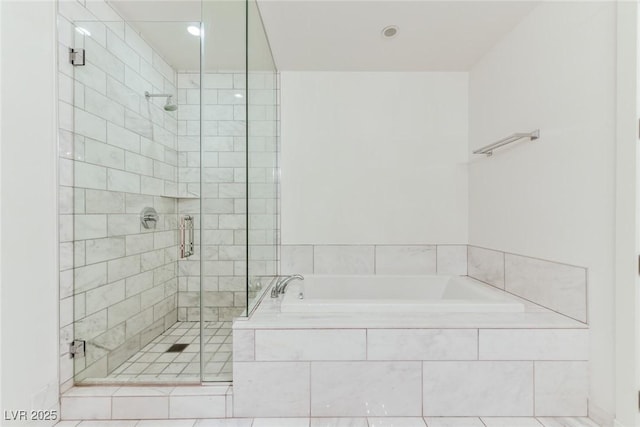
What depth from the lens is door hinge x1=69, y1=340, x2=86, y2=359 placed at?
5.20 feet

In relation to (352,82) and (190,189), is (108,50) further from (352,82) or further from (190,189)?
(352,82)

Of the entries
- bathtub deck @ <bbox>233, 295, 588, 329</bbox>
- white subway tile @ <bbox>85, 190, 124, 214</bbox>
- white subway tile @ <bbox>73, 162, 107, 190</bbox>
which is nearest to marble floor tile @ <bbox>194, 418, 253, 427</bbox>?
bathtub deck @ <bbox>233, 295, 588, 329</bbox>

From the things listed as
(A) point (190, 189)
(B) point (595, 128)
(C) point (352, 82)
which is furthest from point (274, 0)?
(B) point (595, 128)

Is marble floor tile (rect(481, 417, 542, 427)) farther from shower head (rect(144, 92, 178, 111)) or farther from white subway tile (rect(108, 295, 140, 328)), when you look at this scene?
shower head (rect(144, 92, 178, 111))

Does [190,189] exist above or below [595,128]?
below

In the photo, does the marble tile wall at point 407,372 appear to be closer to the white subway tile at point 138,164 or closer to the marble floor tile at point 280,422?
the marble floor tile at point 280,422

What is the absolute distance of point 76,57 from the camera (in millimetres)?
1621

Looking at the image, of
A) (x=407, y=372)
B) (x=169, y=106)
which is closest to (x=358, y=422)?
(x=407, y=372)

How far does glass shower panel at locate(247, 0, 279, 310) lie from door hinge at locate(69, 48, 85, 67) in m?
0.85

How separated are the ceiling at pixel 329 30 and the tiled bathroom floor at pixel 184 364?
1.48 meters

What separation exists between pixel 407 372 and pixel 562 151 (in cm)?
134

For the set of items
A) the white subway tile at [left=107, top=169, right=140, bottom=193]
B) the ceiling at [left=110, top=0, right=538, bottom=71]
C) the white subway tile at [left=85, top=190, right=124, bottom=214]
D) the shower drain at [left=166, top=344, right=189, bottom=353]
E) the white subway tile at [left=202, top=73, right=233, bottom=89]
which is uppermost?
the ceiling at [left=110, top=0, right=538, bottom=71]

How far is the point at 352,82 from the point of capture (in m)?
2.55

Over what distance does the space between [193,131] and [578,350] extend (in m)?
2.66
